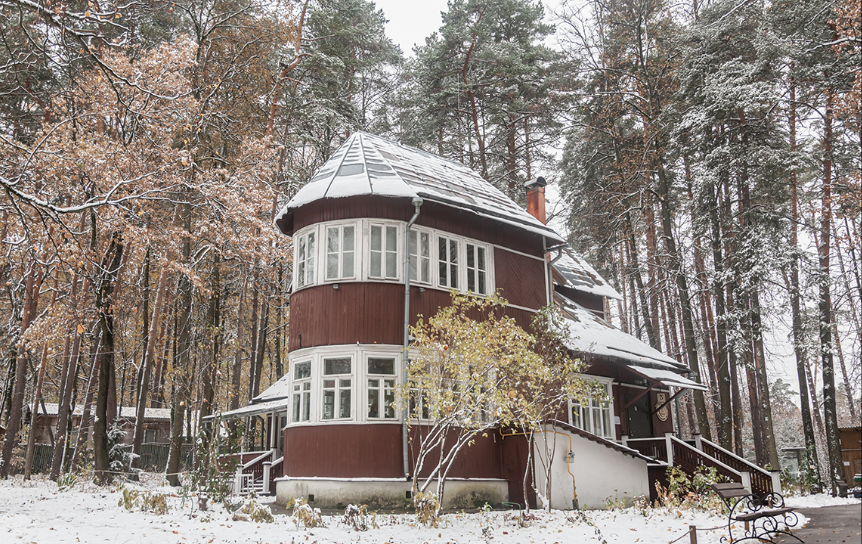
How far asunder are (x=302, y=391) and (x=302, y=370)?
1.68 ft

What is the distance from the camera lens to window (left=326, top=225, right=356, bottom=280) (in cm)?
1519

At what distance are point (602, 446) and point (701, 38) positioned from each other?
1540 centimetres

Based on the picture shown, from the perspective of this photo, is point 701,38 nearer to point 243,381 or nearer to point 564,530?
point 564,530

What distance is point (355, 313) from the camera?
14.8 meters

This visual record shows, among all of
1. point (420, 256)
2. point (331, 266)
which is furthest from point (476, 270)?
point (331, 266)

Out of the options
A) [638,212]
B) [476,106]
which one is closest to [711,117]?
[638,212]

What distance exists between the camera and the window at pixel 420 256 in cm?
1564

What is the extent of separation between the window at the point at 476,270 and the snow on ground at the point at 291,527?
567 centimetres

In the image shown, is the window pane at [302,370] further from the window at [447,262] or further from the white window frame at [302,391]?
the window at [447,262]

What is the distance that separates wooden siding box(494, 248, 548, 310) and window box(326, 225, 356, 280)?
4.26m

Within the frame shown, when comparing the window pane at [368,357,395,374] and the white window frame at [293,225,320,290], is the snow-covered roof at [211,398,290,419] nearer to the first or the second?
the white window frame at [293,225,320,290]

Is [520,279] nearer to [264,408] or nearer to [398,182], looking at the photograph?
[398,182]

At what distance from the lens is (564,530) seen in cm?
1192

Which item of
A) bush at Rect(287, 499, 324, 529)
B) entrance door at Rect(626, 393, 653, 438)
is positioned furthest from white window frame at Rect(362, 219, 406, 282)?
entrance door at Rect(626, 393, 653, 438)
